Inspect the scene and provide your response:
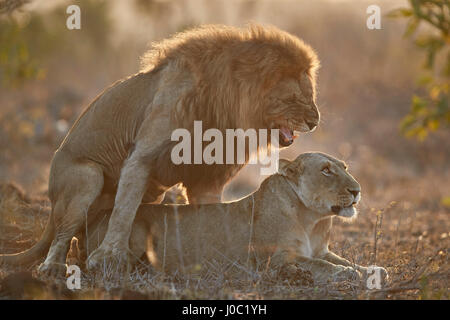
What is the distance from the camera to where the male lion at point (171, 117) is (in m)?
5.08

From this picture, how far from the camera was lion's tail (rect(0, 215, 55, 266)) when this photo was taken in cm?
519

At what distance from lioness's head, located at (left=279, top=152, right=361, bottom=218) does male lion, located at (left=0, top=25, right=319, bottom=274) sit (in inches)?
15.3

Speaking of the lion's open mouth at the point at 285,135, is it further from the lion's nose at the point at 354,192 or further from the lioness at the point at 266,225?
the lion's nose at the point at 354,192

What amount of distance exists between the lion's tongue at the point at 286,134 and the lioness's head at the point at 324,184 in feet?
1.08

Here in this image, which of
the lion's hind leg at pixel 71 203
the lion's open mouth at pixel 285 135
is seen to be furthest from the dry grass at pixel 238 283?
the lion's open mouth at pixel 285 135

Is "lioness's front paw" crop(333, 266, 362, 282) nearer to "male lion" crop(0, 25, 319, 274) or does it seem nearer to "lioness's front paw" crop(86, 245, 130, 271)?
"male lion" crop(0, 25, 319, 274)

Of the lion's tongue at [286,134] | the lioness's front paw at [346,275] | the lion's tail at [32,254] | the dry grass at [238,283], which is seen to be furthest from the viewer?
→ the lion's tongue at [286,134]

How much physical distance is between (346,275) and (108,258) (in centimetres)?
168

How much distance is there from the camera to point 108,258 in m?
4.80

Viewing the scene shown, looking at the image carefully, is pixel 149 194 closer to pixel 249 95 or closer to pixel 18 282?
pixel 249 95

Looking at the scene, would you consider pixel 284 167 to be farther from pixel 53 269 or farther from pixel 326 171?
pixel 53 269

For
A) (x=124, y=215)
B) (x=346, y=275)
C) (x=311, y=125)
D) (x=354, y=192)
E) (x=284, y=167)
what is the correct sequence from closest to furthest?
(x=346, y=275)
(x=354, y=192)
(x=124, y=215)
(x=284, y=167)
(x=311, y=125)

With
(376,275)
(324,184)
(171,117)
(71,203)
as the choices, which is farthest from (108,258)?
(376,275)

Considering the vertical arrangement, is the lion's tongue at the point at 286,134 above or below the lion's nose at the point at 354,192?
above
